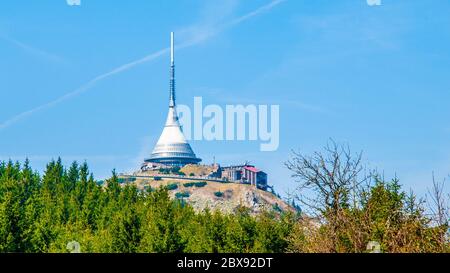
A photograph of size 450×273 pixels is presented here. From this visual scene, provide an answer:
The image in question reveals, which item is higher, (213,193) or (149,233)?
(213,193)

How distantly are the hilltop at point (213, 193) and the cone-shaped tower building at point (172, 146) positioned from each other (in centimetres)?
833

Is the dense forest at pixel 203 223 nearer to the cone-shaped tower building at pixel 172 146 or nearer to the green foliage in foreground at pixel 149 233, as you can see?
the green foliage in foreground at pixel 149 233

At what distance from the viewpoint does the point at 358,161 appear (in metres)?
30.6

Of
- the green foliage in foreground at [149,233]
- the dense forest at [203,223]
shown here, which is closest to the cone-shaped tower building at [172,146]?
the dense forest at [203,223]

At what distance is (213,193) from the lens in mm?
176625

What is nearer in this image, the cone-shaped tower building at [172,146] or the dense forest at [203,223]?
the dense forest at [203,223]

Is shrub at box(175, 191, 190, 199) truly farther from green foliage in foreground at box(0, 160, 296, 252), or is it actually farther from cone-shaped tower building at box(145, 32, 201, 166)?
green foliage in foreground at box(0, 160, 296, 252)

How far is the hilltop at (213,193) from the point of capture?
17200cm

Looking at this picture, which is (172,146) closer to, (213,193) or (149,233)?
(213,193)

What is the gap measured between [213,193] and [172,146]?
18641 millimetres

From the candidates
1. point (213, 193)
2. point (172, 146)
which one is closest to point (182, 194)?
point (213, 193)
